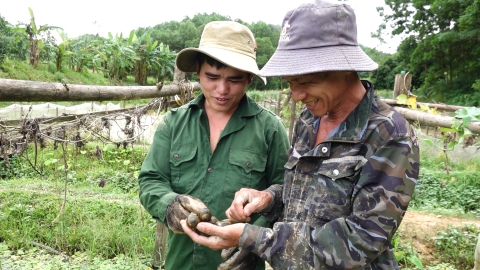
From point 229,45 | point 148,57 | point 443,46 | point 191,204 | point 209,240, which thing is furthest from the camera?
point 443,46

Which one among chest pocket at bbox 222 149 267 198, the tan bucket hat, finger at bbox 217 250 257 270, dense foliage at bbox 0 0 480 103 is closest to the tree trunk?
the tan bucket hat

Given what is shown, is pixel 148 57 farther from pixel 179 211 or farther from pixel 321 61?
pixel 321 61

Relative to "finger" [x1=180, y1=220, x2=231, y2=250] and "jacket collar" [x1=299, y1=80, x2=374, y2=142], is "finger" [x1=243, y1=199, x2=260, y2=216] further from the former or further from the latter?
"jacket collar" [x1=299, y1=80, x2=374, y2=142]

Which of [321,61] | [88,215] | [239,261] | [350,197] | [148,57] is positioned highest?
[148,57]

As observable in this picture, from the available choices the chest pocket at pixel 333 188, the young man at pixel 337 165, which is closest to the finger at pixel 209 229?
the young man at pixel 337 165

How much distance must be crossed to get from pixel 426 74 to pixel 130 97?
956 inches

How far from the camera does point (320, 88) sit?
4.21 feet

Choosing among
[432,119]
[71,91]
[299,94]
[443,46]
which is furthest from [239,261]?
[443,46]

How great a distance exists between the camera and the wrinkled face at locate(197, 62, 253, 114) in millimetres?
1789

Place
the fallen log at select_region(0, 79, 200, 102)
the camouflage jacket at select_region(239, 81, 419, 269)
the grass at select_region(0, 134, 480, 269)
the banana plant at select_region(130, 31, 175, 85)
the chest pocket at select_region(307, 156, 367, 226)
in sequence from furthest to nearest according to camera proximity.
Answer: the banana plant at select_region(130, 31, 175, 85), the grass at select_region(0, 134, 480, 269), the fallen log at select_region(0, 79, 200, 102), the chest pocket at select_region(307, 156, 367, 226), the camouflage jacket at select_region(239, 81, 419, 269)

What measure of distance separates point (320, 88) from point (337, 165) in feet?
0.91

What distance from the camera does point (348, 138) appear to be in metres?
1.29

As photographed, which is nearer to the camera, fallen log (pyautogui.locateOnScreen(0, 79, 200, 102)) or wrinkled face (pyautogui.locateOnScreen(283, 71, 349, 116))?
wrinkled face (pyautogui.locateOnScreen(283, 71, 349, 116))

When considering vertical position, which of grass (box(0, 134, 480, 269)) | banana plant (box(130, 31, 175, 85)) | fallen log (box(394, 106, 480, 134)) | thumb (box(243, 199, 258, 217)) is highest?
banana plant (box(130, 31, 175, 85))
